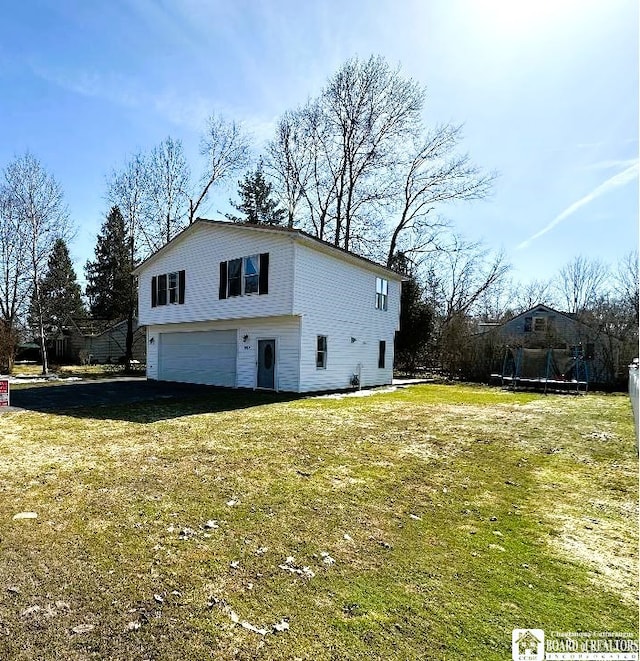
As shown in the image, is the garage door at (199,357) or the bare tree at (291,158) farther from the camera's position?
the bare tree at (291,158)

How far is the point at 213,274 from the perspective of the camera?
16375mm

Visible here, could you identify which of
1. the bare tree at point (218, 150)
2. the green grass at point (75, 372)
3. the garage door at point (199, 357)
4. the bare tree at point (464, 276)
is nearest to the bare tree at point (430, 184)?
the bare tree at point (464, 276)

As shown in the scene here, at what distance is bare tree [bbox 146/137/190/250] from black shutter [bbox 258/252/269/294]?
1502 cm

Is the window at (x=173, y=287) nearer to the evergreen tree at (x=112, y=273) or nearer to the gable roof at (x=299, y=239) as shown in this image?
the gable roof at (x=299, y=239)

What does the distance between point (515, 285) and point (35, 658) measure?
135 ft

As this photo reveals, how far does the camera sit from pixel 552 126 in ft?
23.7

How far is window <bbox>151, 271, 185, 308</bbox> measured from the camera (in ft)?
58.6

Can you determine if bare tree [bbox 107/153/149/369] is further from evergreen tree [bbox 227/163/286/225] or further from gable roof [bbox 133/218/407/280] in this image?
gable roof [bbox 133/218/407/280]

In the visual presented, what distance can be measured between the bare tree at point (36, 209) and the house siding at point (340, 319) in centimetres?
1614

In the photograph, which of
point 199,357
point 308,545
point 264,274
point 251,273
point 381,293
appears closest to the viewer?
point 308,545

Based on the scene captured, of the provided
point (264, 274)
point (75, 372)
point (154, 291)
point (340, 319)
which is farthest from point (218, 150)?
point (340, 319)

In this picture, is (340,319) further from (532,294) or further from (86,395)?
(532,294)

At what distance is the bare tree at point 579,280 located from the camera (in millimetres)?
35312

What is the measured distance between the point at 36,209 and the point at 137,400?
673 inches
